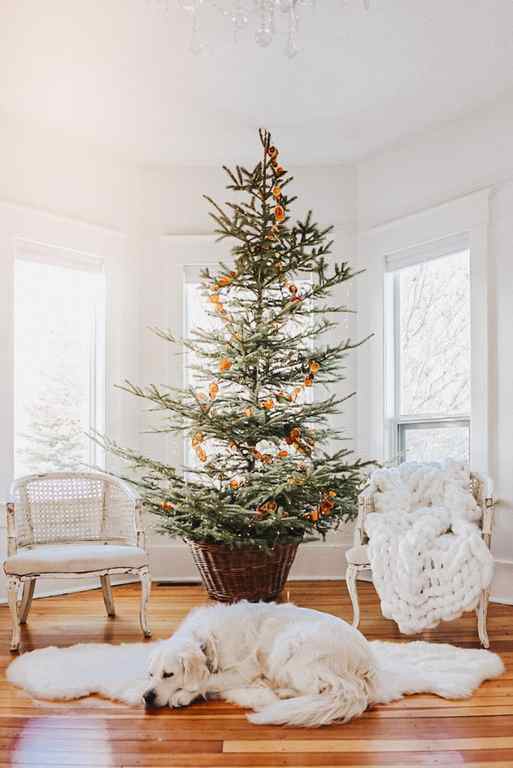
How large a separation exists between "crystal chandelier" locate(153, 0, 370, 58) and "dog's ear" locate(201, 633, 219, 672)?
7.23 feet

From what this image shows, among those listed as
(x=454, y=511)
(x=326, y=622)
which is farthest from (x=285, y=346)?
(x=326, y=622)

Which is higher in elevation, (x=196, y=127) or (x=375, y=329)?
(x=196, y=127)

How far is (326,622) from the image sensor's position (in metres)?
2.97

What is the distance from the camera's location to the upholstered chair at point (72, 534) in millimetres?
3729

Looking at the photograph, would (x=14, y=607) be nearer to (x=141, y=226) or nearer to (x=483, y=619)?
(x=483, y=619)

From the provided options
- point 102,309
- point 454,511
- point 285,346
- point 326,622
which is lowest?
point 326,622

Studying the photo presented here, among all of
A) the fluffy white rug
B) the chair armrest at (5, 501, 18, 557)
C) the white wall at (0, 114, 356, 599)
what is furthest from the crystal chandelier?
the fluffy white rug

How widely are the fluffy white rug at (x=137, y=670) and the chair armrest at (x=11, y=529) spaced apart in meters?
0.51

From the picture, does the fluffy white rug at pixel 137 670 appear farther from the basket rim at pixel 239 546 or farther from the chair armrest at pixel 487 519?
the basket rim at pixel 239 546

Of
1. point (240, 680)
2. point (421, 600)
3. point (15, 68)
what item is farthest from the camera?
point (15, 68)

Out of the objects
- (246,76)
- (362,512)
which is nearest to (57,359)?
(246,76)

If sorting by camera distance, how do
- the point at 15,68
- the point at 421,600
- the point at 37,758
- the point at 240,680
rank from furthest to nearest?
the point at 15,68
the point at 421,600
the point at 240,680
the point at 37,758

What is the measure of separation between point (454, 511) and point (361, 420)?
5.17 feet

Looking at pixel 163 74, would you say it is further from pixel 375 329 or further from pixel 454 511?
pixel 454 511
